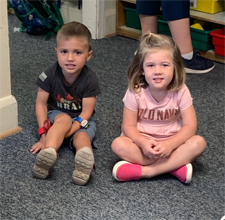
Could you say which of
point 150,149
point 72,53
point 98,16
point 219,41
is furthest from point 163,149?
point 98,16

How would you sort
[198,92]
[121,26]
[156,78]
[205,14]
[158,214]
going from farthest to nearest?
1. [121,26]
2. [205,14]
3. [198,92]
4. [156,78]
5. [158,214]

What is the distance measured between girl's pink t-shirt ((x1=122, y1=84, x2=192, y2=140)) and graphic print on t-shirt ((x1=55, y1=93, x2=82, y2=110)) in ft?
0.74

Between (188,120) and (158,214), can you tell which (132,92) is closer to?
(188,120)

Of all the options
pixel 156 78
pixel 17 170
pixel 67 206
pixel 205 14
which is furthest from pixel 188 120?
pixel 205 14

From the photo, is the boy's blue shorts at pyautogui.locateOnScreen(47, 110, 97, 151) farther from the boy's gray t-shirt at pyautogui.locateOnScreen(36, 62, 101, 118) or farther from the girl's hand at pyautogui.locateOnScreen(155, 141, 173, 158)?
the girl's hand at pyautogui.locateOnScreen(155, 141, 173, 158)

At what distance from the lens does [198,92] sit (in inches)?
77.3

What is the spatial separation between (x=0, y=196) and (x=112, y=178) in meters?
0.34

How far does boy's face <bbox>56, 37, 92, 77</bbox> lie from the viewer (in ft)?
4.50

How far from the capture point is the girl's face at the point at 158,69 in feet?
4.07

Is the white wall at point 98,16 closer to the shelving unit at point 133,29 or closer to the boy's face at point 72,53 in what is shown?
the shelving unit at point 133,29

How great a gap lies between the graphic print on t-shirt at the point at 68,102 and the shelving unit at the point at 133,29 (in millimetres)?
1134

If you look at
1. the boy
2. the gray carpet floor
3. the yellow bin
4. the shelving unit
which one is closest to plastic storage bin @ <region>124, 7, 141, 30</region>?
the shelving unit

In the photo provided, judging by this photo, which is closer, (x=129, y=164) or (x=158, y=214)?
(x=158, y=214)

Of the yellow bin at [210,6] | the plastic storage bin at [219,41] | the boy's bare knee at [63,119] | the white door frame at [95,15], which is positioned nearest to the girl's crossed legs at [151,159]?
the boy's bare knee at [63,119]
